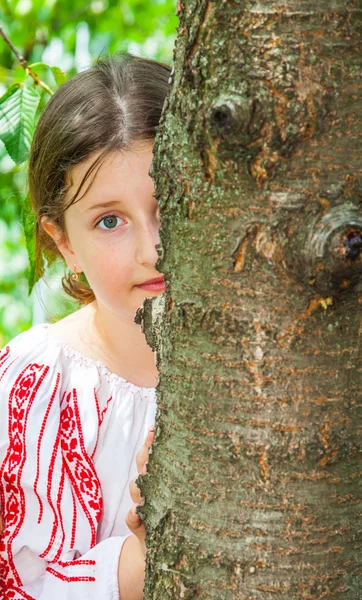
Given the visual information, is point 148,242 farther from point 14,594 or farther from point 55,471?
point 14,594

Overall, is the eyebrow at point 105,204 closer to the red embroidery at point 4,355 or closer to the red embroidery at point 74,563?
the red embroidery at point 4,355

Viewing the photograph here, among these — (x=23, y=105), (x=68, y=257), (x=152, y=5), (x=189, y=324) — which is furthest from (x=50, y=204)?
(x=152, y=5)

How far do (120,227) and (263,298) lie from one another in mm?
923

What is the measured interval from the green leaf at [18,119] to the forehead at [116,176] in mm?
140

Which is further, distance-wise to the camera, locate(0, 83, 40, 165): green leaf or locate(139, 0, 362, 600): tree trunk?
locate(0, 83, 40, 165): green leaf

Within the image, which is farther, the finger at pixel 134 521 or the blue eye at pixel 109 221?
the blue eye at pixel 109 221

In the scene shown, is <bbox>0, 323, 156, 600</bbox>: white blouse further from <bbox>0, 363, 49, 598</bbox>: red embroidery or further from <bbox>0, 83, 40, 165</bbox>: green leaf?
<bbox>0, 83, 40, 165</bbox>: green leaf

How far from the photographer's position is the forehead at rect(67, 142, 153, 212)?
1554 mm

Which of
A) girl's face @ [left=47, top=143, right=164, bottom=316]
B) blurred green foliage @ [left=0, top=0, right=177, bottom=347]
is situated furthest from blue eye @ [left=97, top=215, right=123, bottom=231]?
blurred green foliage @ [left=0, top=0, right=177, bottom=347]

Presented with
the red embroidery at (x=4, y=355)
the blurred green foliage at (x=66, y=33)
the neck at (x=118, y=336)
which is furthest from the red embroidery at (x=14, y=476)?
the blurred green foliage at (x=66, y=33)

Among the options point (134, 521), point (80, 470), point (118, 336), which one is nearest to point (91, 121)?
point (118, 336)

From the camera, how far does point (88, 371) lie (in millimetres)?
1812

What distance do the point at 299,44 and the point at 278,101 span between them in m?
0.05

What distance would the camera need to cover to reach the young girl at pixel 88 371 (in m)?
1.56
